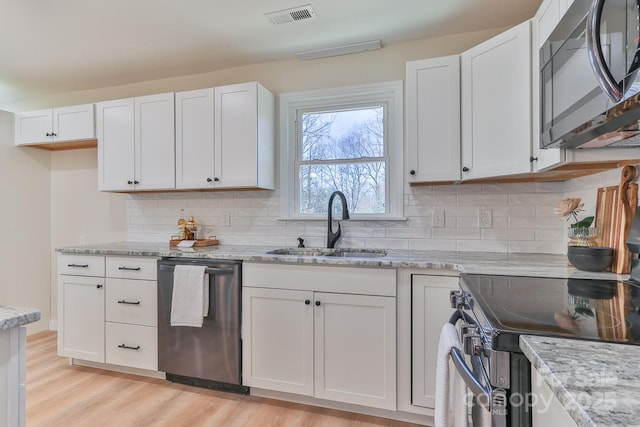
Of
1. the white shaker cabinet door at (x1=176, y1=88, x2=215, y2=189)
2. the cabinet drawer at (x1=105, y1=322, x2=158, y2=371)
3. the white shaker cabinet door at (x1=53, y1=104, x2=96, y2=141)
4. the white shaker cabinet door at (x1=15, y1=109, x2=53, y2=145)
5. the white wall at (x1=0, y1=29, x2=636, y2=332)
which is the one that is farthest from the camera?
the white shaker cabinet door at (x1=15, y1=109, x2=53, y2=145)

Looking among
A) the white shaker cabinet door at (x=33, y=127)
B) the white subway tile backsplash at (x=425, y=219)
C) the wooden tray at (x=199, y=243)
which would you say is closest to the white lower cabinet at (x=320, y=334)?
the white subway tile backsplash at (x=425, y=219)

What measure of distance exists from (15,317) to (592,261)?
7.11 feet

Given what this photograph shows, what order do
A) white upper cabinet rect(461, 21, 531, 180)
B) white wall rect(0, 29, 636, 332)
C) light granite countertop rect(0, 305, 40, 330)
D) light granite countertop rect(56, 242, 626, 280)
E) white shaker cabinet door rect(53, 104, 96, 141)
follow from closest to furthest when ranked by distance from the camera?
light granite countertop rect(0, 305, 40, 330)
light granite countertop rect(56, 242, 626, 280)
white upper cabinet rect(461, 21, 531, 180)
white wall rect(0, 29, 636, 332)
white shaker cabinet door rect(53, 104, 96, 141)

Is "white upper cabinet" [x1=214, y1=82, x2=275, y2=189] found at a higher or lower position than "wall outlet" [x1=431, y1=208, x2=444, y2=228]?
higher

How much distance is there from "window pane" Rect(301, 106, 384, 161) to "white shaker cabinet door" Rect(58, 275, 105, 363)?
1.95 m

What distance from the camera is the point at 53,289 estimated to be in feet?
12.2

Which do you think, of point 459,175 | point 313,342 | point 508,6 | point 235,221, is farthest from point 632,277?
point 235,221

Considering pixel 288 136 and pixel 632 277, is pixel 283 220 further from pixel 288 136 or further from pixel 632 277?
pixel 632 277

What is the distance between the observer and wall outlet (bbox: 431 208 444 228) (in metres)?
2.51

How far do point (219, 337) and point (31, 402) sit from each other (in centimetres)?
126

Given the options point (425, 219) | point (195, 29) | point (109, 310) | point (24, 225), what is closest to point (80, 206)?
point (24, 225)

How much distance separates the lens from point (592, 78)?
38.8 inches

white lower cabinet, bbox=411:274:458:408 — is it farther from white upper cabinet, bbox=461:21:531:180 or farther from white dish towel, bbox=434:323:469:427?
white dish towel, bbox=434:323:469:427

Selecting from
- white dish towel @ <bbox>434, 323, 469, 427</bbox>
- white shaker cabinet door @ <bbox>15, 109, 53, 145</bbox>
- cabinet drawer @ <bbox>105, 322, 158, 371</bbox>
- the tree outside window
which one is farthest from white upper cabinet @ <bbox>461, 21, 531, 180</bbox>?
white shaker cabinet door @ <bbox>15, 109, 53, 145</bbox>
